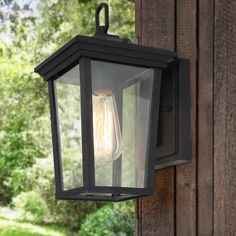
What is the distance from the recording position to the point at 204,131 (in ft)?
2.83

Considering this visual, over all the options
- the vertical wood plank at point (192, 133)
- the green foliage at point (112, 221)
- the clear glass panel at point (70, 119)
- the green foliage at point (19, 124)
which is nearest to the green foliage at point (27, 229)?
the green foliage at point (19, 124)

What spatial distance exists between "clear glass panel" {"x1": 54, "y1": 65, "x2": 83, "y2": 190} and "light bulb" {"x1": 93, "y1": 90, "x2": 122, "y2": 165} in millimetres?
27

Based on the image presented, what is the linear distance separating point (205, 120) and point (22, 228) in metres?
5.96

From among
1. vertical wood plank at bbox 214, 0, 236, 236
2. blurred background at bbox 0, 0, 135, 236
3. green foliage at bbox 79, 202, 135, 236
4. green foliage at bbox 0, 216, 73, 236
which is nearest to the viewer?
vertical wood plank at bbox 214, 0, 236, 236

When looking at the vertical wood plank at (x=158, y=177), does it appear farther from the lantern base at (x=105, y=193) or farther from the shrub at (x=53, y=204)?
the shrub at (x=53, y=204)

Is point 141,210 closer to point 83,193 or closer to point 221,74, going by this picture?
point 83,193

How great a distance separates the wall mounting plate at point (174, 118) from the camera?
2.88 feet

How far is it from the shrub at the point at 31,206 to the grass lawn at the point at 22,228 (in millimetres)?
80

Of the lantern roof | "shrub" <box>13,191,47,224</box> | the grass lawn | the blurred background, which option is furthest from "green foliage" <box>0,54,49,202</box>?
the lantern roof

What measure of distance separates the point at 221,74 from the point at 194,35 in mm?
86

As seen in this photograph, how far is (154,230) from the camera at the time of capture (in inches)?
36.7

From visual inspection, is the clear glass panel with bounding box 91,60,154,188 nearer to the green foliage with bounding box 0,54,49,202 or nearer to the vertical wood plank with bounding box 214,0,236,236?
the vertical wood plank with bounding box 214,0,236,236

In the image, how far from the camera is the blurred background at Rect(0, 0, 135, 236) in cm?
536

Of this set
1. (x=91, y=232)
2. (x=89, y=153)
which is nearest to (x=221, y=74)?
(x=89, y=153)
